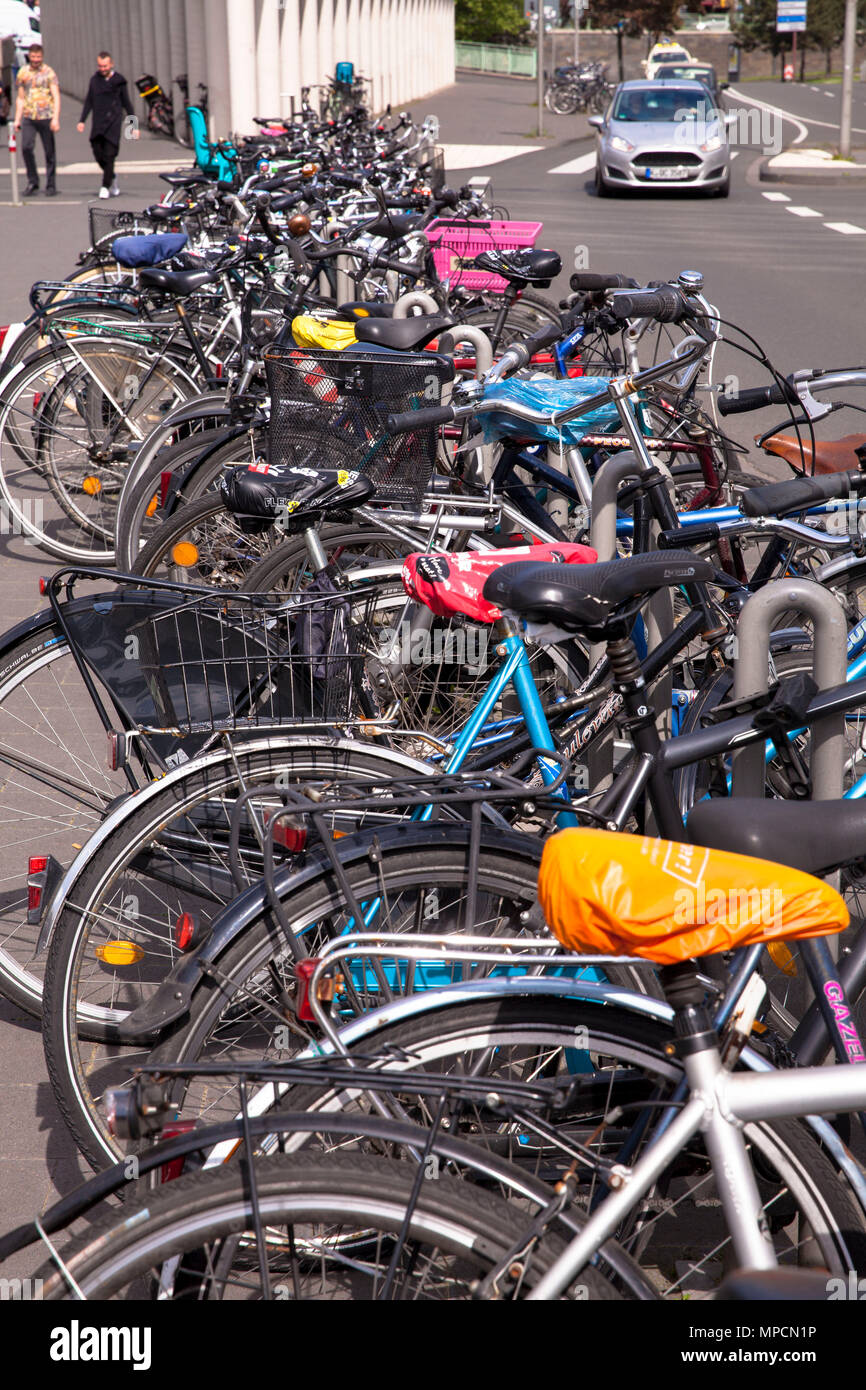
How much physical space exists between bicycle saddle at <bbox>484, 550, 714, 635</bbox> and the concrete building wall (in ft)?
72.9

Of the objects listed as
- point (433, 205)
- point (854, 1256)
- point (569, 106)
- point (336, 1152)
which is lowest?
point (854, 1256)

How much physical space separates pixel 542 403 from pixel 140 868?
2008mm

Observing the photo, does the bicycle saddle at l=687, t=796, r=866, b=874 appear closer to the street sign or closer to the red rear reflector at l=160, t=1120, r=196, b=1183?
the red rear reflector at l=160, t=1120, r=196, b=1183

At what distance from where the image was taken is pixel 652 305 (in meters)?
4.01

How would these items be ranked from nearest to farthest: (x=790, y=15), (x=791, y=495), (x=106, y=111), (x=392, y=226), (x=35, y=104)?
(x=791, y=495), (x=392, y=226), (x=35, y=104), (x=106, y=111), (x=790, y=15)

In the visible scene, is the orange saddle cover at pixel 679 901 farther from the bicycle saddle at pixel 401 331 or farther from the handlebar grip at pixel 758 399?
the bicycle saddle at pixel 401 331

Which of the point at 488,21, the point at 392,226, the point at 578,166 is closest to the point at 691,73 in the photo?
the point at 578,166

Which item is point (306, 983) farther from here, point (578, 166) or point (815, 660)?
point (578, 166)

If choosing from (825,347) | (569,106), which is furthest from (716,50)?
(825,347)

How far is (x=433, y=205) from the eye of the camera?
820cm

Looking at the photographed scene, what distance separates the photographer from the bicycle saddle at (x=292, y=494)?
3.20 metres

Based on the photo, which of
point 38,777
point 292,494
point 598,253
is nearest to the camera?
point 292,494

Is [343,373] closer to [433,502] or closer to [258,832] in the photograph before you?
[433,502]
